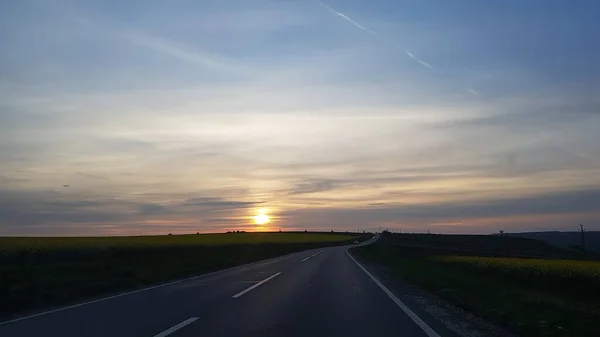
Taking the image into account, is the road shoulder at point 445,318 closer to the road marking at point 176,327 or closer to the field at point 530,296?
the field at point 530,296

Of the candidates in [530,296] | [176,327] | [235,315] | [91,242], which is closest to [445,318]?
[235,315]

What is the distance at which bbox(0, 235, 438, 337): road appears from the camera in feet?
42.2

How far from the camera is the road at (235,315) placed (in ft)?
42.2

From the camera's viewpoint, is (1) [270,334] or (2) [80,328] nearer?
(1) [270,334]

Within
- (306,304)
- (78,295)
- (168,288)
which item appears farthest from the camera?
(168,288)

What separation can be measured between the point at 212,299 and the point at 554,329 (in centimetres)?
1048

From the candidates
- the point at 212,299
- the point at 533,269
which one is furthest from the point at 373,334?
the point at 533,269

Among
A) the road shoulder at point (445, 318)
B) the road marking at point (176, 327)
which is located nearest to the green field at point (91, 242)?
the road shoulder at point (445, 318)

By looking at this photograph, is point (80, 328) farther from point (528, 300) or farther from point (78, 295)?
point (528, 300)

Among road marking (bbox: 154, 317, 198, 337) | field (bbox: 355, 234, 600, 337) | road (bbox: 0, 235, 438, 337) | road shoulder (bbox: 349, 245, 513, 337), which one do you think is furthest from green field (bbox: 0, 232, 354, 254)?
road marking (bbox: 154, 317, 198, 337)

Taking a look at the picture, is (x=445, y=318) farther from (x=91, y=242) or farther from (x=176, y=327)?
(x=91, y=242)

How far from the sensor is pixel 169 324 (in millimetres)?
13883

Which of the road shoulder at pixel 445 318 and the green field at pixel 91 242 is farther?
the green field at pixel 91 242

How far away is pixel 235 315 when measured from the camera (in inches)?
607
